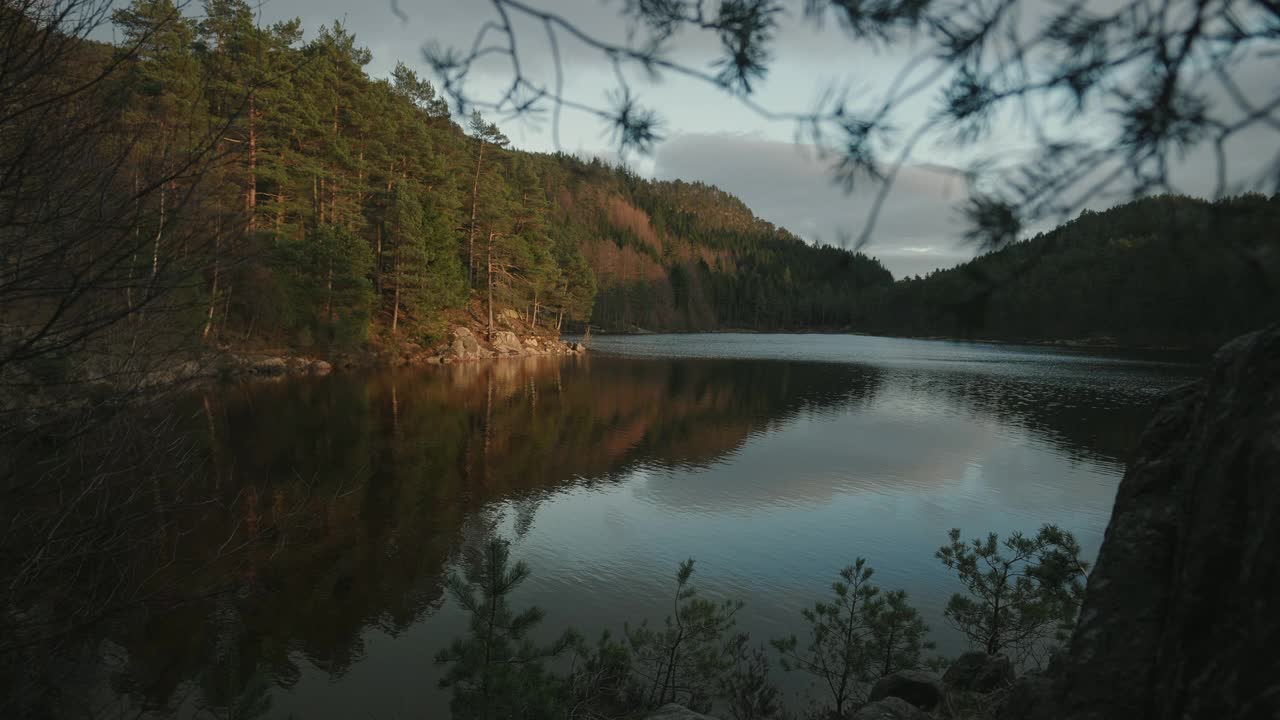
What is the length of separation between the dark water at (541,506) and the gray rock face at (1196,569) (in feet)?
13.4

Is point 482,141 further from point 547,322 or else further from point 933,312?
point 933,312

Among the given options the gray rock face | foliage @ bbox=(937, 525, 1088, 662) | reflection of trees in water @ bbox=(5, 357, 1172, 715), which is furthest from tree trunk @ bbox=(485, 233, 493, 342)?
the gray rock face

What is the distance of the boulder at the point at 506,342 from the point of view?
4267 centimetres

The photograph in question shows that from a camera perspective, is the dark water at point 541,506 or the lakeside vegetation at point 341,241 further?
the dark water at point 541,506

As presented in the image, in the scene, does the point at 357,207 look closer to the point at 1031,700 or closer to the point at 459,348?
the point at 459,348

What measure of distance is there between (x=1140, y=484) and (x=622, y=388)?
26.3 m

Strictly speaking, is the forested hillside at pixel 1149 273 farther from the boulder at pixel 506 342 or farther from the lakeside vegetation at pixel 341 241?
the boulder at pixel 506 342

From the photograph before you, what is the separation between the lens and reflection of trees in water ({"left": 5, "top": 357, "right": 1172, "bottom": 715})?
6383 millimetres

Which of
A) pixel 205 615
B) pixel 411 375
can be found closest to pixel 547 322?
pixel 411 375

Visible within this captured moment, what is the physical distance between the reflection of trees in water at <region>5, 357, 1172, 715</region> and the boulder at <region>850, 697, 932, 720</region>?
13.4 feet

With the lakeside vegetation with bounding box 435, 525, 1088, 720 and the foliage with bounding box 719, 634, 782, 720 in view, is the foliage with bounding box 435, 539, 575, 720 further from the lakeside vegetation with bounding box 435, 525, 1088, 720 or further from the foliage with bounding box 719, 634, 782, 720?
the foliage with bounding box 719, 634, 782, 720

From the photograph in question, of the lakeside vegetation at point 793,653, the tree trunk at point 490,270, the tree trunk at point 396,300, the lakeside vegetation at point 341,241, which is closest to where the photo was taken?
the lakeside vegetation at point 341,241

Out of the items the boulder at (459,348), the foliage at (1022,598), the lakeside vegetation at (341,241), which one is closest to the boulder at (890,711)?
the foliage at (1022,598)

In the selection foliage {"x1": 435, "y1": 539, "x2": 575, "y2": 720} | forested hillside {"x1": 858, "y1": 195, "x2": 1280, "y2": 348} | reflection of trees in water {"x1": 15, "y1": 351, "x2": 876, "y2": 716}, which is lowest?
reflection of trees in water {"x1": 15, "y1": 351, "x2": 876, "y2": 716}
